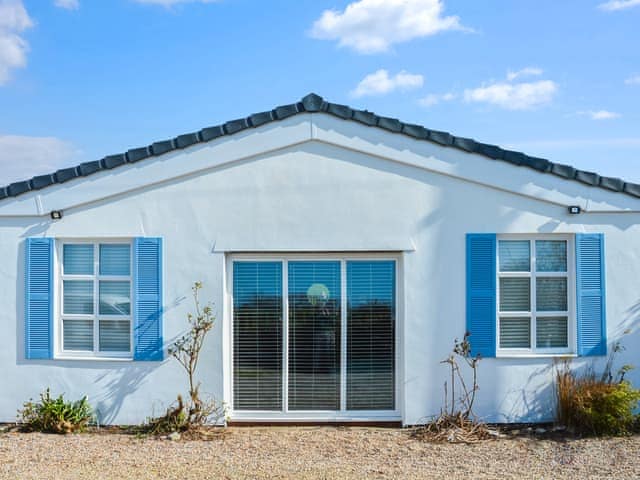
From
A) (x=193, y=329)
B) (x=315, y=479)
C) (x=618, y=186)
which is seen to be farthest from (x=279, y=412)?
(x=618, y=186)

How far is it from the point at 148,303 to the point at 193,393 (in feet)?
4.33

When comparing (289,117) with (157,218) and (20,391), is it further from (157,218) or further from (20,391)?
(20,391)

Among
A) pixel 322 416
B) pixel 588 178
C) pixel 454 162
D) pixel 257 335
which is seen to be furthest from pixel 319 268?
pixel 588 178

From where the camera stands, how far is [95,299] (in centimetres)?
794

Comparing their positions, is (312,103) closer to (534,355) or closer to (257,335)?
(257,335)

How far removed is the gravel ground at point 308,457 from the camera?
6016 millimetres

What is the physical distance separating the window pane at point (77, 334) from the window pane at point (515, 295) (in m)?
5.58

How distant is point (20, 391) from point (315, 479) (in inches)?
178

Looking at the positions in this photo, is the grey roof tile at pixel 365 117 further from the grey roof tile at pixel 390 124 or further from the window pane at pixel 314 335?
the window pane at pixel 314 335

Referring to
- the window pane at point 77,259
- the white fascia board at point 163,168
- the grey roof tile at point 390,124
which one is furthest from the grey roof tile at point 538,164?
the window pane at point 77,259

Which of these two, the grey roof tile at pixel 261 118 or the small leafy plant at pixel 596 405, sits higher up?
the grey roof tile at pixel 261 118

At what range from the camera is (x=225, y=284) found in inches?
307

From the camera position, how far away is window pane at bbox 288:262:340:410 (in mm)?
7848

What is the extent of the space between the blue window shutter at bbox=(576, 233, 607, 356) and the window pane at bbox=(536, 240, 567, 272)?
7.8 inches
